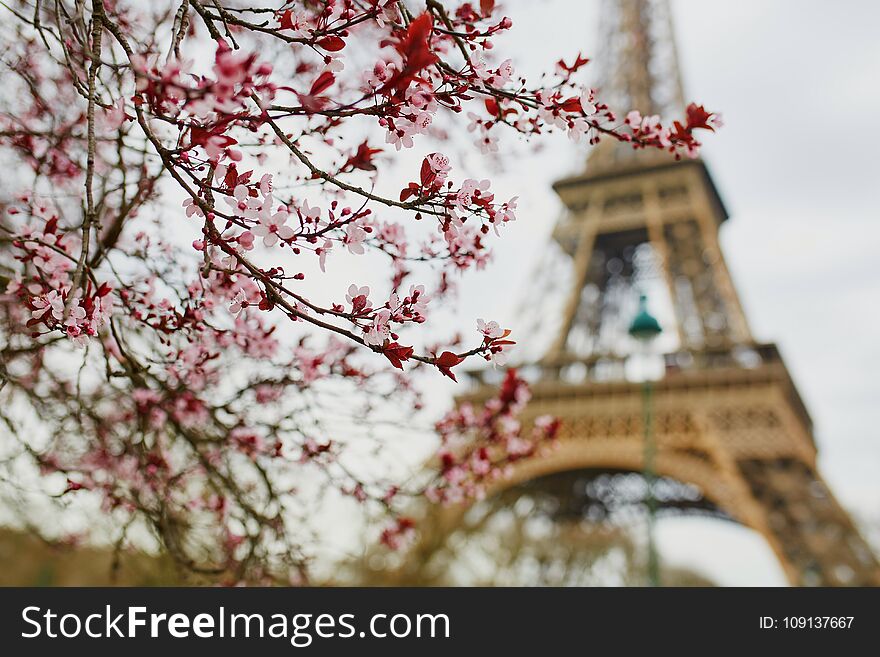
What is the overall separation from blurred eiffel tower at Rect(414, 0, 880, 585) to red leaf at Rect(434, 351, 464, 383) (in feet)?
41.7

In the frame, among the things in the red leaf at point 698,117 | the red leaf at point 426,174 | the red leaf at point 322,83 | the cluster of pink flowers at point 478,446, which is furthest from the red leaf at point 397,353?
the cluster of pink flowers at point 478,446

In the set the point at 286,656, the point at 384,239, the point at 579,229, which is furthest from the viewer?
the point at 579,229

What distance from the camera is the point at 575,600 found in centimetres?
525

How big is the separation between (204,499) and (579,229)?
17.8m

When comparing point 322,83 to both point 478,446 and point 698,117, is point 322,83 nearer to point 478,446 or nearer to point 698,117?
point 698,117

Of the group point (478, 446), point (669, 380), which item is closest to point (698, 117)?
point (478, 446)

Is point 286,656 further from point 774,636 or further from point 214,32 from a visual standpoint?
point 774,636

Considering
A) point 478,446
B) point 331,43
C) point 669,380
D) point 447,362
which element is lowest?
point 447,362

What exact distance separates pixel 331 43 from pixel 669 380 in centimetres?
1704

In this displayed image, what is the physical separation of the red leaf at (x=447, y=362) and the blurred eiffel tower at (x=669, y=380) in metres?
12.7

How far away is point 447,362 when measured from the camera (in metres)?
2.30

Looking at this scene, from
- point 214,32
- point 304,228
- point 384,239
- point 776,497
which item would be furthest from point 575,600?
point 776,497

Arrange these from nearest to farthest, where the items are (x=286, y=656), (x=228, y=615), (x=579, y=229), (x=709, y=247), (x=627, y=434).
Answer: (x=286, y=656), (x=228, y=615), (x=627, y=434), (x=709, y=247), (x=579, y=229)

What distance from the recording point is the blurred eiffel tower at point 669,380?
16.1 meters
